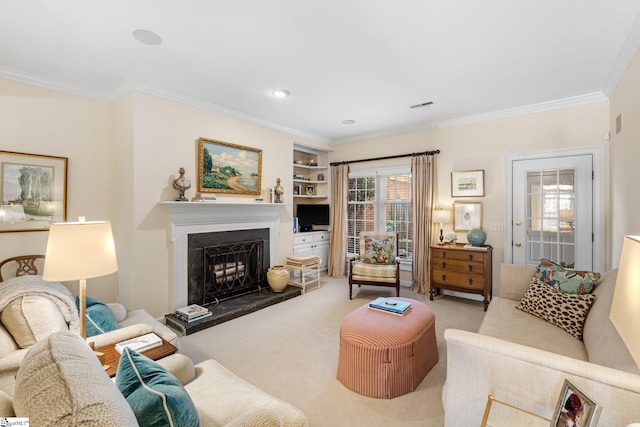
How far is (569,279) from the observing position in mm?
2338

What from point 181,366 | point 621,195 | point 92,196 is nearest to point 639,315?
point 181,366

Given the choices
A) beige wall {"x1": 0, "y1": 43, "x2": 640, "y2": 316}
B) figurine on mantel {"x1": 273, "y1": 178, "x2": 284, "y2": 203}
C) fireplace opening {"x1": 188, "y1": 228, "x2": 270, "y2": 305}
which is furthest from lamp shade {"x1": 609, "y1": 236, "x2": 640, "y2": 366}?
figurine on mantel {"x1": 273, "y1": 178, "x2": 284, "y2": 203}

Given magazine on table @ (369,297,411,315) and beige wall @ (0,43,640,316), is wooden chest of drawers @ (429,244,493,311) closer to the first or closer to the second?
beige wall @ (0,43,640,316)

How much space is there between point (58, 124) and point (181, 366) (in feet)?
10.3

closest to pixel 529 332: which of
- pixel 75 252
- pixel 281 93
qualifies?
pixel 75 252

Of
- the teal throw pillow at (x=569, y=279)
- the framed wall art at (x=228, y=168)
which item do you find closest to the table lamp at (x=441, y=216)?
the teal throw pillow at (x=569, y=279)

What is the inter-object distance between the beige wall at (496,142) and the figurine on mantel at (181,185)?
3.38 metres

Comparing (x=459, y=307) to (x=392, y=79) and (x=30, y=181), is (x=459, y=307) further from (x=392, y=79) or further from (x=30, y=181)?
(x=30, y=181)

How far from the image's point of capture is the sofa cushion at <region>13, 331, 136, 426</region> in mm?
613

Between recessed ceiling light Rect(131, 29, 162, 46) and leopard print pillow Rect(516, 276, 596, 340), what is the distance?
12.4 feet

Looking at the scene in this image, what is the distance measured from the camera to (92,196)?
3.31 m

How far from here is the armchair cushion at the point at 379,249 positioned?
14.9 feet

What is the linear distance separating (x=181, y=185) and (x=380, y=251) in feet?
9.89

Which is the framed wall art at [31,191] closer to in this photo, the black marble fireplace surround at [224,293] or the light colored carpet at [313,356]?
the black marble fireplace surround at [224,293]
